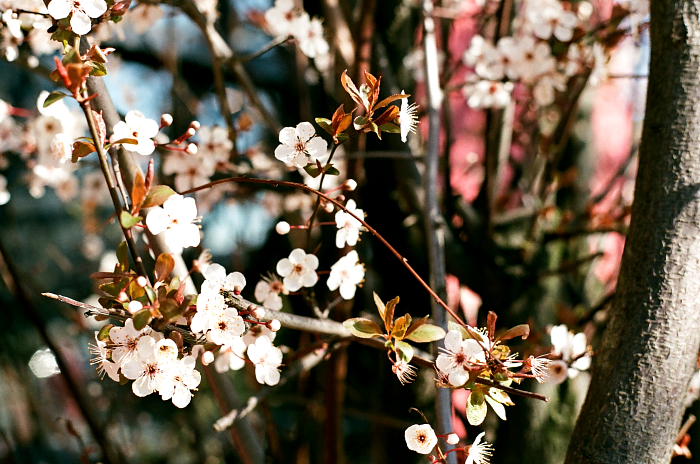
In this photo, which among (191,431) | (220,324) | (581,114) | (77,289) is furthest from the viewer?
(77,289)

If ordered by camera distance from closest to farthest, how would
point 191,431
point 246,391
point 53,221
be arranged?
point 191,431 < point 246,391 < point 53,221

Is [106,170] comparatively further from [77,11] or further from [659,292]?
[659,292]

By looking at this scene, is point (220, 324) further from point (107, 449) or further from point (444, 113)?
point (444, 113)

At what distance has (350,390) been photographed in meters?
1.66

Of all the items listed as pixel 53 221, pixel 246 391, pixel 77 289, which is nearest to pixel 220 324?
pixel 246 391

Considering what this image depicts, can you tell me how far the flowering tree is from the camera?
645 mm

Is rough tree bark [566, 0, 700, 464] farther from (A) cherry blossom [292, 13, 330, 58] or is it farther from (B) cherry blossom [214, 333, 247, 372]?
(A) cherry blossom [292, 13, 330, 58]

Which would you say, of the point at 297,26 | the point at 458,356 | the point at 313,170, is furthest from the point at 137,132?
the point at 297,26

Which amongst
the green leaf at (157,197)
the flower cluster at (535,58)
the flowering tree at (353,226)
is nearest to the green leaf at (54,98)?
the flowering tree at (353,226)

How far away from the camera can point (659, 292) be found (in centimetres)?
76

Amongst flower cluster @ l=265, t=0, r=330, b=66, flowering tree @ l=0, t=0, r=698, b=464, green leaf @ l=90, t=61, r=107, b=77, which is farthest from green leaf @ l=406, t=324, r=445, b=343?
flower cluster @ l=265, t=0, r=330, b=66

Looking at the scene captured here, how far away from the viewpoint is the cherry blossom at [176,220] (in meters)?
0.63

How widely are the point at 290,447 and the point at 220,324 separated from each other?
0.92 meters

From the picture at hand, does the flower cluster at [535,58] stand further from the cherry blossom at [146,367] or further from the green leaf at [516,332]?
the cherry blossom at [146,367]
